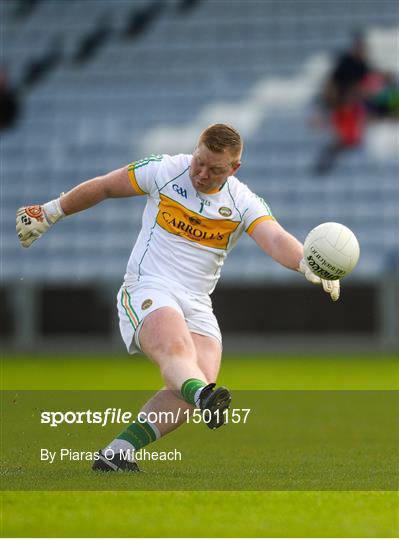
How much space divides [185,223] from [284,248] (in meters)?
0.57

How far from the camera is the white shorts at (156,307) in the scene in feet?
19.0

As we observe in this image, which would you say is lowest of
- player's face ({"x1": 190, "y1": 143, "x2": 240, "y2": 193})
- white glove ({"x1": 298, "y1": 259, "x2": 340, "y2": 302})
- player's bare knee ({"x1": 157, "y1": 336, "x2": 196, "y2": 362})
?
player's bare knee ({"x1": 157, "y1": 336, "x2": 196, "y2": 362})

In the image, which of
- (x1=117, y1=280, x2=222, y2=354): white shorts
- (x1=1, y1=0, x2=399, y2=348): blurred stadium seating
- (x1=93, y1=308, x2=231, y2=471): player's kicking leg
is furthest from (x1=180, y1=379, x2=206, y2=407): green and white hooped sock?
(x1=1, y1=0, x2=399, y2=348): blurred stadium seating

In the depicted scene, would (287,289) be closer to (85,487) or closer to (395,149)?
(395,149)

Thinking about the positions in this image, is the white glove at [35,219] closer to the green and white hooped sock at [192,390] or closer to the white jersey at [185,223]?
the white jersey at [185,223]

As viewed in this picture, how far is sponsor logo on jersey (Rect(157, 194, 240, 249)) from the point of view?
599 centimetres

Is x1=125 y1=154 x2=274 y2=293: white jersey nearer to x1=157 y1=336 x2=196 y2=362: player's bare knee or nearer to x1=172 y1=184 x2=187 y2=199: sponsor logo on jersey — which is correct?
x1=172 y1=184 x2=187 y2=199: sponsor logo on jersey

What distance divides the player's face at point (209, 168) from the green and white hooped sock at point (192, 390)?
1136 mm

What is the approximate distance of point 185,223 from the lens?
6.00m

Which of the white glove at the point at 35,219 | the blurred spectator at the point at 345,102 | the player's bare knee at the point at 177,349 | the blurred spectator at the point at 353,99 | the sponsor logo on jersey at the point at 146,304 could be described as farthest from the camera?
the blurred spectator at the point at 353,99

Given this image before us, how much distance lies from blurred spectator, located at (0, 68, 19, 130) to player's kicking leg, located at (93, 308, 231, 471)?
18046 millimetres

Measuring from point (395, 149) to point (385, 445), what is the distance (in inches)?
591

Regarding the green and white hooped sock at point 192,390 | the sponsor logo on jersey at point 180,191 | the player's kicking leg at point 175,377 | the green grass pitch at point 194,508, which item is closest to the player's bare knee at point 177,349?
the player's kicking leg at point 175,377

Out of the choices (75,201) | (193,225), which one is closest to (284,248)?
(193,225)
